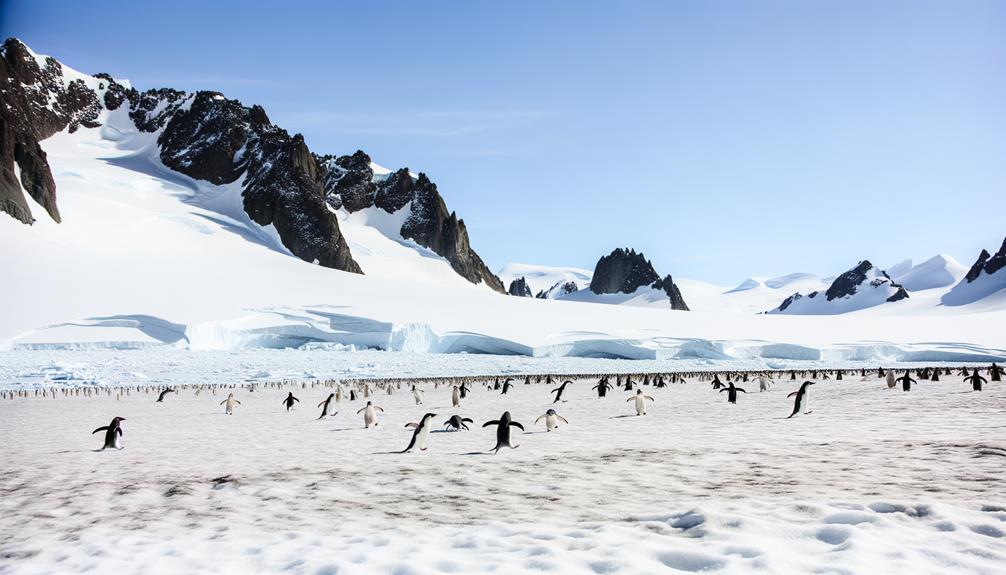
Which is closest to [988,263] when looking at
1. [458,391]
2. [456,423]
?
[458,391]

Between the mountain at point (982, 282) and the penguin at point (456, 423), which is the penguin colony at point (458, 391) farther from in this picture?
the mountain at point (982, 282)

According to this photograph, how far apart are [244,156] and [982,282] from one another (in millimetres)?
162626

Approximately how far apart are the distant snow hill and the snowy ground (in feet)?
153

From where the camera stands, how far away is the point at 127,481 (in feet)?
35.7

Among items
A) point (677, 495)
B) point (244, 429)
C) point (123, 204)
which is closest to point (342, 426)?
point (244, 429)

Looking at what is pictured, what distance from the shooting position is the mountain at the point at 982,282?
161000 mm

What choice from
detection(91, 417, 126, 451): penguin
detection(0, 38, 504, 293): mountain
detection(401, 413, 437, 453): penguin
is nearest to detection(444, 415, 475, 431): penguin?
detection(401, 413, 437, 453): penguin

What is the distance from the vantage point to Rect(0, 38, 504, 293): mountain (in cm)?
12088

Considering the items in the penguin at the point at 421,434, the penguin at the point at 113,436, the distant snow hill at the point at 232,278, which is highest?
the distant snow hill at the point at 232,278

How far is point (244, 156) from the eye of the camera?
437 feet

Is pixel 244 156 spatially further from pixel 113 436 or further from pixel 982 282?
pixel 982 282

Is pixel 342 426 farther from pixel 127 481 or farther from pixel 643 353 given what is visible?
pixel 643 353

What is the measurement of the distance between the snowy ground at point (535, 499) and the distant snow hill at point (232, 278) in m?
46.7

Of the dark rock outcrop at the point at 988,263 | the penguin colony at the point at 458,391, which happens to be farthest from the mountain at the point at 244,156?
the dark rock outcrop at the point at 988,263
